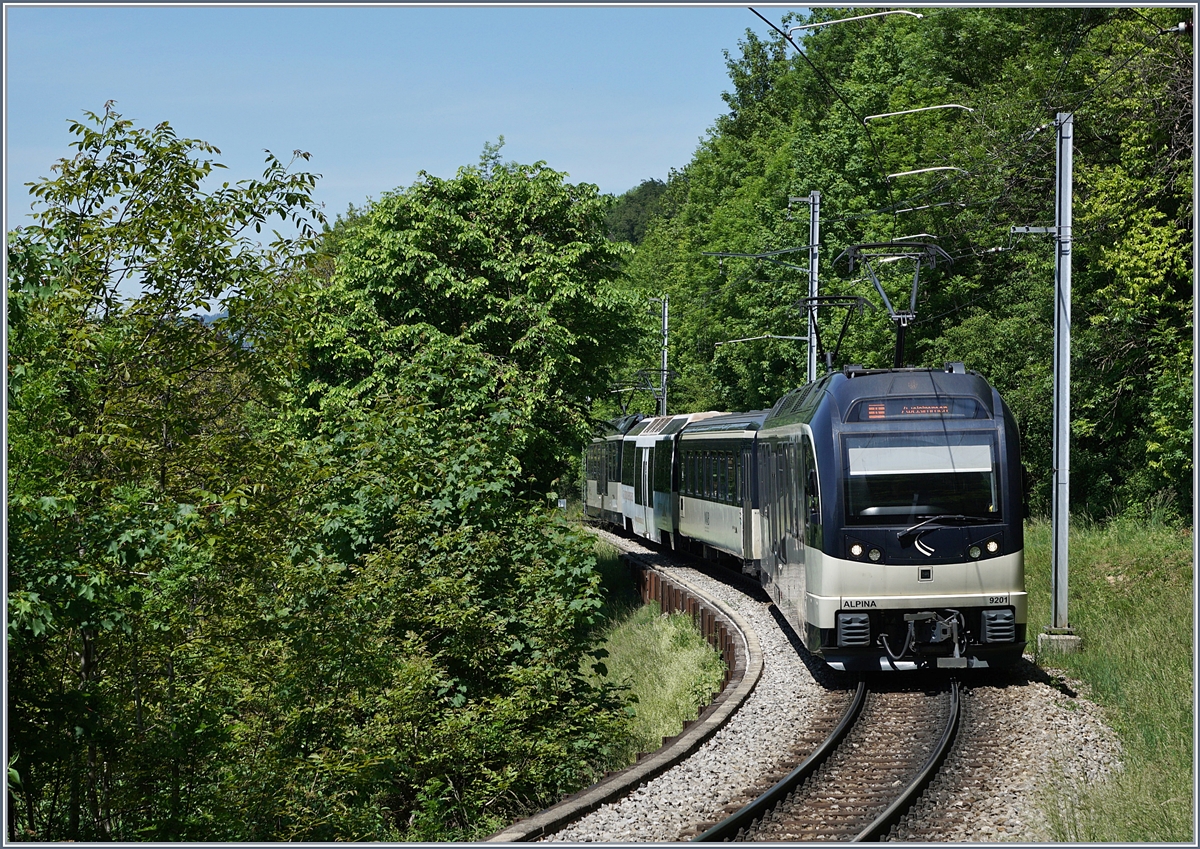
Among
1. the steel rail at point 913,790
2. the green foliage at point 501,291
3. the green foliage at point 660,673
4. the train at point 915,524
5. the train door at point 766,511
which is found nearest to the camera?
the steel rail at point 913,790

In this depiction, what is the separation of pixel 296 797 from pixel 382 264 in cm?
1576

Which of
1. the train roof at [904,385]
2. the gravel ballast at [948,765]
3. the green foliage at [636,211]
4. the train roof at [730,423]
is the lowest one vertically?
the gravel ballast at [948,765]

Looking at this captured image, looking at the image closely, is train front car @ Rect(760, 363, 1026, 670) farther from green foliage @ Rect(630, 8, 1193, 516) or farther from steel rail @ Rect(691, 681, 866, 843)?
green foliage @ Rect(630, 8, 1193, 516)

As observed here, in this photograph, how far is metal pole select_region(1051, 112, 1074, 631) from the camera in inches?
591

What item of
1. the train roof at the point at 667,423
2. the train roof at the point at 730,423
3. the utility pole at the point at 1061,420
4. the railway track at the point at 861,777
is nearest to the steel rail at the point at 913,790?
the railway track at the point at 861,777

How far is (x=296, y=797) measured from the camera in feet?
39.7

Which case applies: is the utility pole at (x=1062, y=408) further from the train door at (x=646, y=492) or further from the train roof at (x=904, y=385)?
the train door at (x=646, y=492)

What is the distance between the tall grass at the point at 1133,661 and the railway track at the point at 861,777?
48.6 inches

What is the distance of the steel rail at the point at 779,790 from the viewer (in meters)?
8.69

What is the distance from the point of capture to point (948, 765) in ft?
34.6

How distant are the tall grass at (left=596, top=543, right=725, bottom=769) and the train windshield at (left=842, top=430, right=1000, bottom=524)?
2.96 meters

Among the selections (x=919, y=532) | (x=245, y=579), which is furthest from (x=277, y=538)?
(x=919, y=532)

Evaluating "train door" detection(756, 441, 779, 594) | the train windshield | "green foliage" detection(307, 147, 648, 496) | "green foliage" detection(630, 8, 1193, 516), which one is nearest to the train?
the train windshield

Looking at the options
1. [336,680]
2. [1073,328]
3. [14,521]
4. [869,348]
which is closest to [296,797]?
[336,680]
